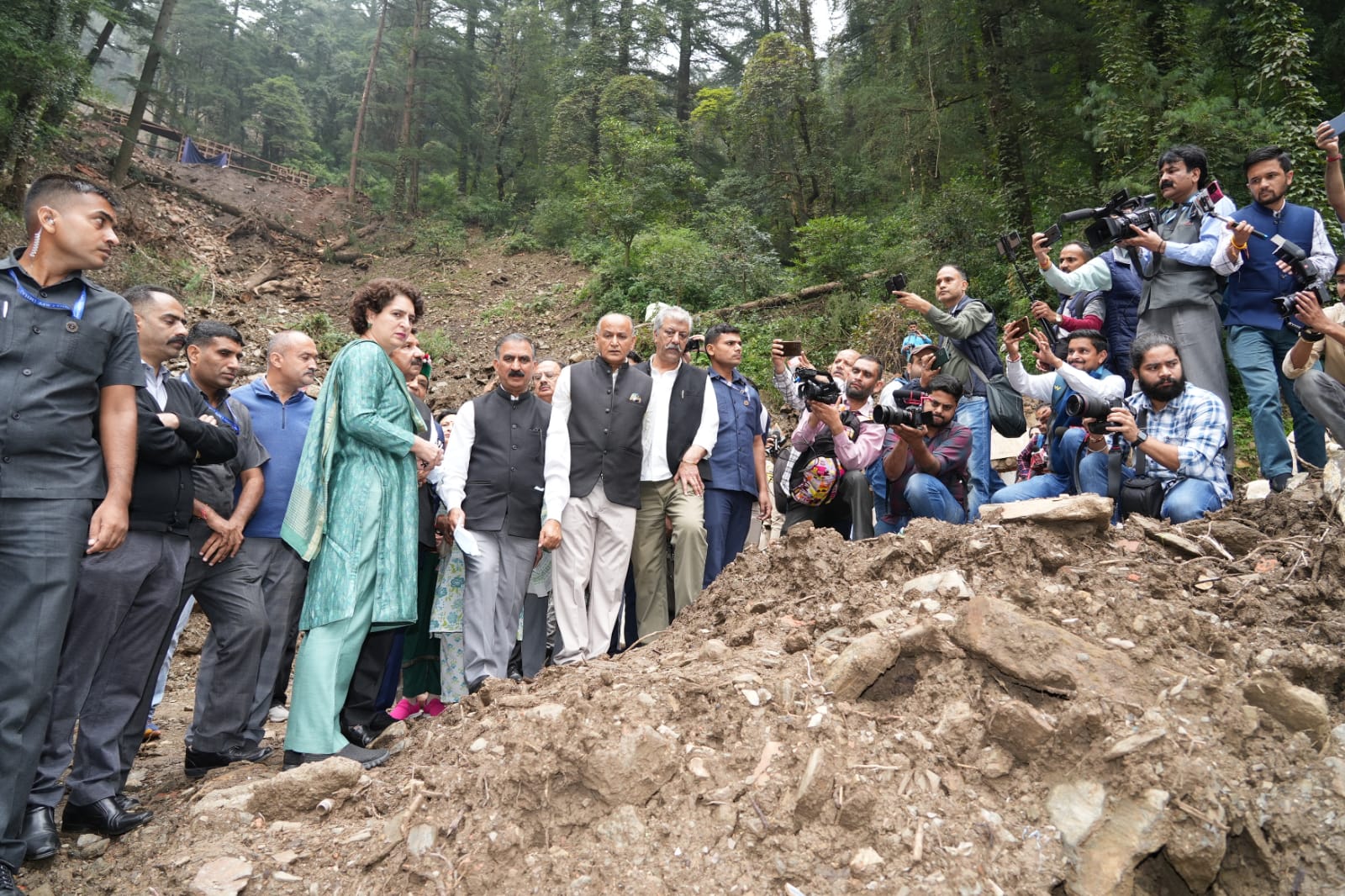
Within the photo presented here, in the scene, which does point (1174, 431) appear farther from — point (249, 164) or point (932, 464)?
point (249, 164)

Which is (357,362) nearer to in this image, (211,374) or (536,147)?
(211,374)

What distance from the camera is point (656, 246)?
757 inches

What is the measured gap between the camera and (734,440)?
5121 millimetres

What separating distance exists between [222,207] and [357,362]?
26285mm

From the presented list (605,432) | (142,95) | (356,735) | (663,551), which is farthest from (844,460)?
(142,95)

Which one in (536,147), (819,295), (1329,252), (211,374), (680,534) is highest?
(536,147)

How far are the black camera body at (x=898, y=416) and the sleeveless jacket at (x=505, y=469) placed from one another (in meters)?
1.85

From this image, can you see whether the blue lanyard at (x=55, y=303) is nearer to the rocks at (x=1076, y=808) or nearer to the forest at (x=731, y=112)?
the rocks at (x=1076, y=808)

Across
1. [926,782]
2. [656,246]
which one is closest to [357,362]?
[926,782]

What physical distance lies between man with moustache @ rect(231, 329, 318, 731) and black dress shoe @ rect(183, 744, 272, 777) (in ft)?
0.37

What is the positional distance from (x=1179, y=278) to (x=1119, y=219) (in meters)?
0.50

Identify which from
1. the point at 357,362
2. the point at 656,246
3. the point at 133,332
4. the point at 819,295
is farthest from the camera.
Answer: the point at 656,246

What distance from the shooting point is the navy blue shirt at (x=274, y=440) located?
3990 millimetres

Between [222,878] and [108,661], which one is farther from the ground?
[108,661]
